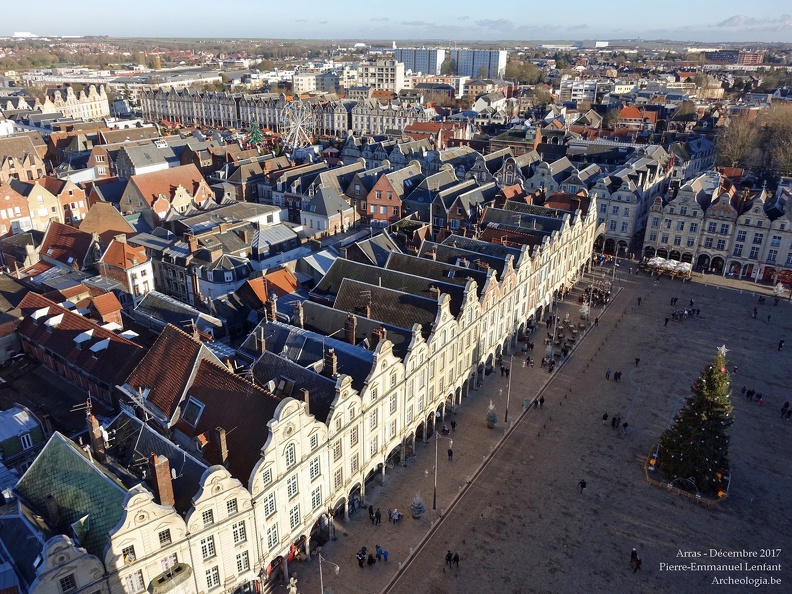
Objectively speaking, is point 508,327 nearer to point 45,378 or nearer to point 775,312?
point 775,312

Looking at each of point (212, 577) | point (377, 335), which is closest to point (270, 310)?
point (377, 335)

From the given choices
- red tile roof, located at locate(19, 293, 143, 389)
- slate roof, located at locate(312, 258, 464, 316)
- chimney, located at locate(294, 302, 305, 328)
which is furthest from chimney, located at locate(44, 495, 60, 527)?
slate roof, located at locate(312, 258, 464, 316)

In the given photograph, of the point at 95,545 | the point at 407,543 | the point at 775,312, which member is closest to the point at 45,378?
the point at 95,545

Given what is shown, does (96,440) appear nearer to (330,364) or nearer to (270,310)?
(330,364)

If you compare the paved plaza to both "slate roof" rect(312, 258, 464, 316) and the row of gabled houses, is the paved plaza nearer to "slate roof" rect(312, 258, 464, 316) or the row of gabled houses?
the row of gabled houses

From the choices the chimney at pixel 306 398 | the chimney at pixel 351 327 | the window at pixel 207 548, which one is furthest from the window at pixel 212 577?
the chimney at pixel 351 327
